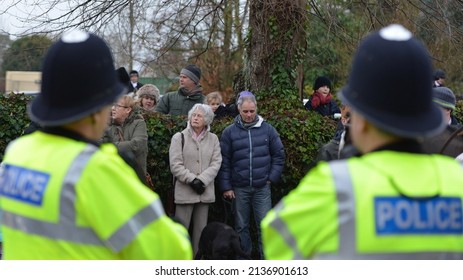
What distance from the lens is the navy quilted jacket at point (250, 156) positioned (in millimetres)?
8266

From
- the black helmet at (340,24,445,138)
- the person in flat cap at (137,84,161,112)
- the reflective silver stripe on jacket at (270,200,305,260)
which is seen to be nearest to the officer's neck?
the reflective silver stripe on jacket at (270,200,305,260)

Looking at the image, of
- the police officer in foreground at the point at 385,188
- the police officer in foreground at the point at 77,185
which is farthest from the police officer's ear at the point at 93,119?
the police officer in foreground at the point at 385,188

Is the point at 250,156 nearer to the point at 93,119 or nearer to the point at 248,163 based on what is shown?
the point at 248,163

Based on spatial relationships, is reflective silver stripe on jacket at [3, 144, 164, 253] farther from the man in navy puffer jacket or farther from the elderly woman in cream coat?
the man in navy puffer jacket

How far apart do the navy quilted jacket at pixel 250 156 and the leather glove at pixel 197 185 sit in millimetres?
297

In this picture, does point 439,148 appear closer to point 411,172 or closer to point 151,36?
point 411,172

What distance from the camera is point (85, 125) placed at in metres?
2.83

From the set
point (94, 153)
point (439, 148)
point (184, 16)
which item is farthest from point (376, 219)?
point (184, 16)

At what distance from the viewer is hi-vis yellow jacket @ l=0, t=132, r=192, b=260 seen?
8.68ft

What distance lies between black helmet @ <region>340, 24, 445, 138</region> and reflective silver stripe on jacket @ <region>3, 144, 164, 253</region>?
81 centimetres

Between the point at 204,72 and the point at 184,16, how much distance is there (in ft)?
39.9

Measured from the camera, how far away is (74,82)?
2.77 meters

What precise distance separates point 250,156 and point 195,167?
589mm

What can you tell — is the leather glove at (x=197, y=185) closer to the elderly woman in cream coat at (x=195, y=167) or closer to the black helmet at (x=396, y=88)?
the elderly woman in cream coat at (x=195, y=167)
